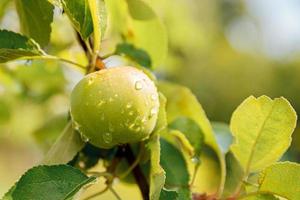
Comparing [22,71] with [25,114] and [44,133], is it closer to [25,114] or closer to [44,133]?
[44,133]

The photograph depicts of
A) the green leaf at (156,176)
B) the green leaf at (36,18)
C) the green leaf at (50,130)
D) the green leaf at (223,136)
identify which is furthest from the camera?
the green leaf at (50,130)

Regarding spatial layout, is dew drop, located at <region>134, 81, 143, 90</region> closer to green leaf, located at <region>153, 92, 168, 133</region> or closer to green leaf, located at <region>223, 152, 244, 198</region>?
green leaf, located at <region>153, 92, 168, 133</region>

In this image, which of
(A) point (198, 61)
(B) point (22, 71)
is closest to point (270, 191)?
(B) point (22, 71)

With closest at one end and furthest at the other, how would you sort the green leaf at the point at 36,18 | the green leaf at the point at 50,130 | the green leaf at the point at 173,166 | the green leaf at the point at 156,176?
1. the green leaf at the point at 156,176
2. the green leaf at the point at 36,18
3. the green leaf at the point at 173,166
4. the green leaf at the point at 50,130

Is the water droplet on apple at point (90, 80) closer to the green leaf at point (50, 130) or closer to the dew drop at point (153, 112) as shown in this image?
the dew drop at point (153, 112)

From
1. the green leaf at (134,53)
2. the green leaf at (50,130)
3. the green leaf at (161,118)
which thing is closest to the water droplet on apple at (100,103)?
the green leaf at (161,118)

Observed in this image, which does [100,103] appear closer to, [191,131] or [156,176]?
[156,176]
